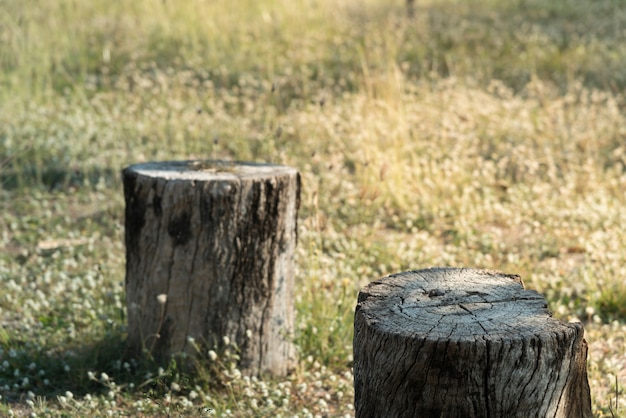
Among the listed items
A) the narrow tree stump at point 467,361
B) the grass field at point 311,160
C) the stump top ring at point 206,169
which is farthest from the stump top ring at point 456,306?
the stump top ring at point 206,169

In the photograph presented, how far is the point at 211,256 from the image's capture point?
4266 millimetres

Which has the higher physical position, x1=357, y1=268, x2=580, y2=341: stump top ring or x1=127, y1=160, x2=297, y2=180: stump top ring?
x1=127, y1=160, x2=297, y2=180: stump top ring

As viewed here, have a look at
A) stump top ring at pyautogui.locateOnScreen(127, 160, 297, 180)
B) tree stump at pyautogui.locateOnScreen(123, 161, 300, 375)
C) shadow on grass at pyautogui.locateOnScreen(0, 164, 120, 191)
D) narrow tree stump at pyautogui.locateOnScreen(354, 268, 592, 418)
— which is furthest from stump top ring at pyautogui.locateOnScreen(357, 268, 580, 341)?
shadow on grass at pyautogui.locateOnScreen(0, 164, 120, 191)

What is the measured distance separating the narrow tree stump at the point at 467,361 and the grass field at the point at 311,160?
927 mm

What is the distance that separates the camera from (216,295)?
170 inches

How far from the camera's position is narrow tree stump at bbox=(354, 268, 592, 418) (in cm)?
274

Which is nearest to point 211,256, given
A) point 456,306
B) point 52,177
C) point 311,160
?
point 456,306

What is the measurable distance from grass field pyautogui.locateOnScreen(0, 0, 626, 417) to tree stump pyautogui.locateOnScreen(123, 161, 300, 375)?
20 cm

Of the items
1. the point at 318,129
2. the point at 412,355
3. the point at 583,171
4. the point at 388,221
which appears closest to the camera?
the point at 412,355

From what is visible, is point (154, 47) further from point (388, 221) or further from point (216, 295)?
point (216, 295)

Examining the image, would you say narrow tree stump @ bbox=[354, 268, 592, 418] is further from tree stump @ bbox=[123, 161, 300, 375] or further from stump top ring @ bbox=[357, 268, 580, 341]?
tree stump @ bbox=[123, 161, 300, 375]

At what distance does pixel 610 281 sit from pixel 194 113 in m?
4.95

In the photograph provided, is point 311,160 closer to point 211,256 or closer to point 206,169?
point 206,169

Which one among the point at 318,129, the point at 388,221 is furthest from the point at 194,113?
the point at 388,221
